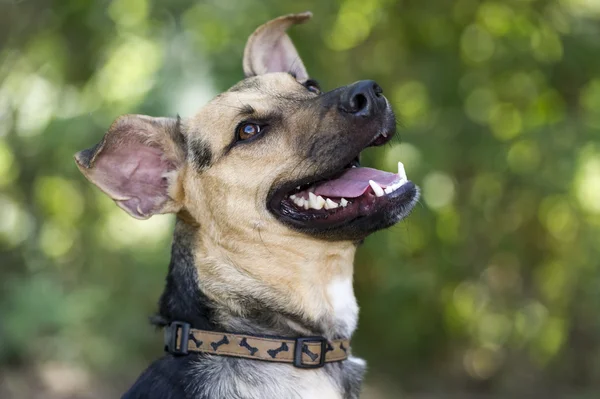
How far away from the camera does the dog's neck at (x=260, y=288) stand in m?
3.73

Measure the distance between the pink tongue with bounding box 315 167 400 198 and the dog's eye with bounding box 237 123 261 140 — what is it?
463 mm

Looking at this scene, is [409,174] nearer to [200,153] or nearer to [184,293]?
[200,153]

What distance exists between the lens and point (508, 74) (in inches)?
305

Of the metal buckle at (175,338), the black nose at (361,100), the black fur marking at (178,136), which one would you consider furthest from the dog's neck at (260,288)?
the black nose at (361,100)

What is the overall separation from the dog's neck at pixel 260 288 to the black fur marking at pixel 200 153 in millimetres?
369

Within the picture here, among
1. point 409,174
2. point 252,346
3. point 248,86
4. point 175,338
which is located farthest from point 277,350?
point 409,174

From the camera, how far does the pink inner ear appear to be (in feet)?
13.0

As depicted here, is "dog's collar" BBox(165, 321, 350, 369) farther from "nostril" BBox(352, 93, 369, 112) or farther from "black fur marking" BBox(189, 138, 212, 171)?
"nostril" BBox(352, 93, 369, 112)

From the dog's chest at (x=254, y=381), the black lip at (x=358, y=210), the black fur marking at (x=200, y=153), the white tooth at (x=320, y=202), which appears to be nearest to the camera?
the dog's chest at (x=254, y=381)

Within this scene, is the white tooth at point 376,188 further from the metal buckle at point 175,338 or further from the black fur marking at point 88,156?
the black fur marking at point 88,156

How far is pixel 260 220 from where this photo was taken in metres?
3.83

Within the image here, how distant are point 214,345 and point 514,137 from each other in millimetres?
4972

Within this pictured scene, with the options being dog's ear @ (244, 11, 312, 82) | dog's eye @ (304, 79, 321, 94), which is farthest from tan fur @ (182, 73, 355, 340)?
dog's ear @ (244, 11, 312, 82)

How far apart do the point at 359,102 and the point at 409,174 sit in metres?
3.79
